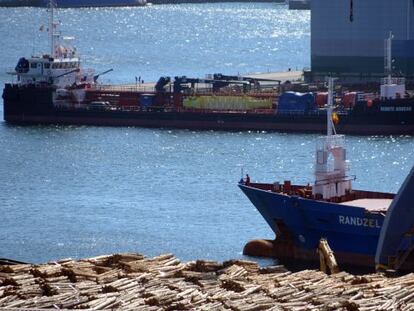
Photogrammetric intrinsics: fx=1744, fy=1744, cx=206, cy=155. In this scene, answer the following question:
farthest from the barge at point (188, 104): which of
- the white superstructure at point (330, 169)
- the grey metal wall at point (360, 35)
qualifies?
the white superstructure at point (330, 169)

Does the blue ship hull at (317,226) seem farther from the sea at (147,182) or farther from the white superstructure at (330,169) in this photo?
the sea at (147,182)

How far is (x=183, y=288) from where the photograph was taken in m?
23.7

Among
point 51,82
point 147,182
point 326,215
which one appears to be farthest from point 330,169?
point 51,82

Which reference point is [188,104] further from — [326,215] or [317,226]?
[326,215]

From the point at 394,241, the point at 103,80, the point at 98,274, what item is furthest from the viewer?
the point at 103,80

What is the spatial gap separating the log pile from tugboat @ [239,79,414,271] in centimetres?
1008

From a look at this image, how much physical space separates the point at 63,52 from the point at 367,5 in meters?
14.2

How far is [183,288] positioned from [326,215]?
524 inches

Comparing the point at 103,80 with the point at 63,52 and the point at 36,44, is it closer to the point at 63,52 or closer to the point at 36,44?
the point at 63,52

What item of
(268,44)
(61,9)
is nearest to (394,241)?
(268,44)

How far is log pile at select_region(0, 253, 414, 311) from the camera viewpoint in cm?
2259

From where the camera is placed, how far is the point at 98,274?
24703mm

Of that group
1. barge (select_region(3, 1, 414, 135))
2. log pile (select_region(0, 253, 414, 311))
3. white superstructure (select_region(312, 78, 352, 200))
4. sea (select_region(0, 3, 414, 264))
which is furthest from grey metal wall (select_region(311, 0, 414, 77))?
log pile (select_region(0, 253, 414, 311))

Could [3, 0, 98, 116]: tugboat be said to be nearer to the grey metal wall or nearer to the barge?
the barge
